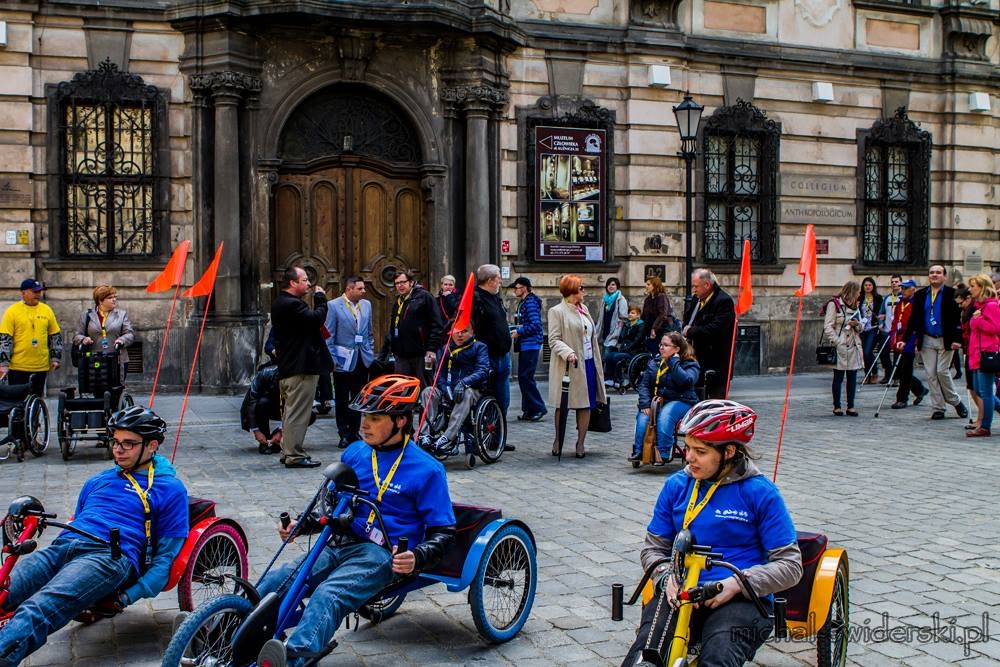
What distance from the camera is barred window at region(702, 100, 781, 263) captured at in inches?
775

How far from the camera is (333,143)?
17422mm

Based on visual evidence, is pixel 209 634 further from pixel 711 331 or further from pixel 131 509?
pixel 711 331

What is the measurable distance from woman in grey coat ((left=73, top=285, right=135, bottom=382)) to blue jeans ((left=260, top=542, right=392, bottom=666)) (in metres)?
7.58

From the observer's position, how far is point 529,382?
45.9 feet

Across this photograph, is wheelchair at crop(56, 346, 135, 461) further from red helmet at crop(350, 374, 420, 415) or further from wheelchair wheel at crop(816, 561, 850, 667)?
wheelchair wheel at crop(816, 561, 850, 667)

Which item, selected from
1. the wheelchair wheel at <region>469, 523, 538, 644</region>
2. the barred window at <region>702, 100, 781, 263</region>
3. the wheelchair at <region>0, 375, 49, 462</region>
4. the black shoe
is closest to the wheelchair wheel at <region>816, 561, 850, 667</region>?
the wheelchair wheel at <region>469, 523, 538, 644</region>

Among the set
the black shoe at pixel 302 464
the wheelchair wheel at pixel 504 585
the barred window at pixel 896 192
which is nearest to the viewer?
the wheelchair wheel at pixel 504 585

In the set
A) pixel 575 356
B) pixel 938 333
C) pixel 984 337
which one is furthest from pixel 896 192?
pixel 575 356

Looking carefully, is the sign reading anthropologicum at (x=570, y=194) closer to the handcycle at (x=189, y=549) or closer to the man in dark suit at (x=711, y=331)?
the man in dark suit at (x=711, y=331)

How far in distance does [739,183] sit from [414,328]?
30.6 feet

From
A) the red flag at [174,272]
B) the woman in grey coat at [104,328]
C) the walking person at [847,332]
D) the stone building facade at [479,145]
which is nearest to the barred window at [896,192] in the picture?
the stone building facade at [479,145]

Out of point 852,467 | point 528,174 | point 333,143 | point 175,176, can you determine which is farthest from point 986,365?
point 175,176

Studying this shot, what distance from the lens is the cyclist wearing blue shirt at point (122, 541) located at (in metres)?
4.80

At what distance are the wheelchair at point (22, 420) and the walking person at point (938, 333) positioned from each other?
10223mm
